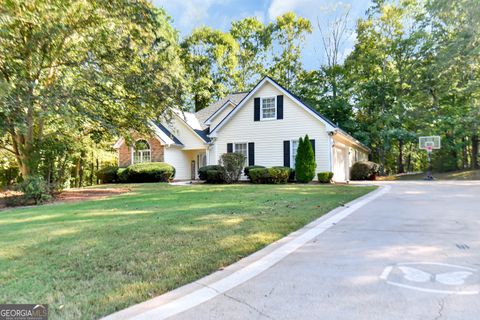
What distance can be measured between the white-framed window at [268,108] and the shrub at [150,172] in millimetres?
7046

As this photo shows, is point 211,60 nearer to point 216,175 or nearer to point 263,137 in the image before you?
point 263,137

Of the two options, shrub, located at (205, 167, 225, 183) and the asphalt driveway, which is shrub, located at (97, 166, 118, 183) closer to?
shrub, located at (205, 167, 225, 183)

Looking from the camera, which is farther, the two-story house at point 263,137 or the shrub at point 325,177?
the two-story house at point 263,137

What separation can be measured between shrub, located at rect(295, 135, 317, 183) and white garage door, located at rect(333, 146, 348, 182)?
2562mm

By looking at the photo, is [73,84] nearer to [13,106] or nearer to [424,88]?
[13,106]

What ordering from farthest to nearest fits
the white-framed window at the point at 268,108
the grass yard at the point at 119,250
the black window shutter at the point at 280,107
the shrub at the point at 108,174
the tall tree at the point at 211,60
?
the tall tree at the point at 211,60 < the shrub at the point at 108,174 < the white-framed window at the point at 268,108 < the black window shutter at the point at 280,107 < the grass yard at the point at 119,250

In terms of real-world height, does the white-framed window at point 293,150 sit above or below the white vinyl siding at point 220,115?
below

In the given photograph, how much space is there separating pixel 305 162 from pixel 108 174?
13593 mm

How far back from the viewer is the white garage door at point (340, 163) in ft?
63.7

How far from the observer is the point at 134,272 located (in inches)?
137

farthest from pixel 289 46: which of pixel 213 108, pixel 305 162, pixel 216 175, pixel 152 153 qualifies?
pixel 216 175

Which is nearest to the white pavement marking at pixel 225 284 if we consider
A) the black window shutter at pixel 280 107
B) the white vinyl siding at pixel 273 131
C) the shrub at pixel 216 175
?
the shrub at pixel 216 175

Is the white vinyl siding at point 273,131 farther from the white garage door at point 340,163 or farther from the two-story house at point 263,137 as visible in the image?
the white garage door at point 340,163

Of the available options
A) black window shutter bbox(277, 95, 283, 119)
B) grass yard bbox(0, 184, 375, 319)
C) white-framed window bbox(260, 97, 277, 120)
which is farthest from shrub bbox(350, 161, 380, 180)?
grass yard bbox(0, 184, 375, 319)
